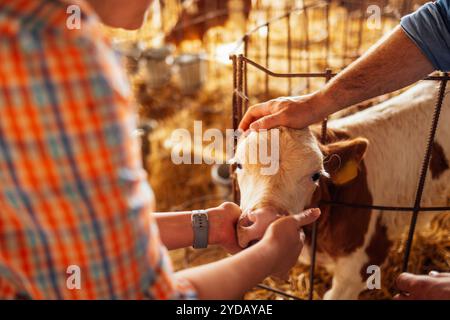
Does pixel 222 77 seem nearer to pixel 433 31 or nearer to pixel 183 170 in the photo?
pixel 183 170

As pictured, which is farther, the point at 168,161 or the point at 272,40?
the point at 272,40

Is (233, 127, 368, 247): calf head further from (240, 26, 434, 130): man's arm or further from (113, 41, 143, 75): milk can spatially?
(113, 41, 143, 75): milk can

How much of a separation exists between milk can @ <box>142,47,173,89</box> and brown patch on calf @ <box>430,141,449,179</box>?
4227 mm

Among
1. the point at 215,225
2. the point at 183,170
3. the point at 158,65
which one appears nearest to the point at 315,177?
the point at 215,225

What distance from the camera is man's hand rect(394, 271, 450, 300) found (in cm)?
124

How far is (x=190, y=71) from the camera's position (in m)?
6.04

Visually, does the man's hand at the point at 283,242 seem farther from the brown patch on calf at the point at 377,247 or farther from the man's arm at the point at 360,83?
the brown patch on calf at the point at 377,247

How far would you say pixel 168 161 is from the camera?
188 inches

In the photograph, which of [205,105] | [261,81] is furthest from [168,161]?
[261,81]

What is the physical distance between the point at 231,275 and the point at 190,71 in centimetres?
521

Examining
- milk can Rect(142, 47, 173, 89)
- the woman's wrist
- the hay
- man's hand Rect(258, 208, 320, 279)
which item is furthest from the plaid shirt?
milk can Rect(142, 47, 173, 89)

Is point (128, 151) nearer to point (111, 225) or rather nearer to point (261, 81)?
point (111, 225)
